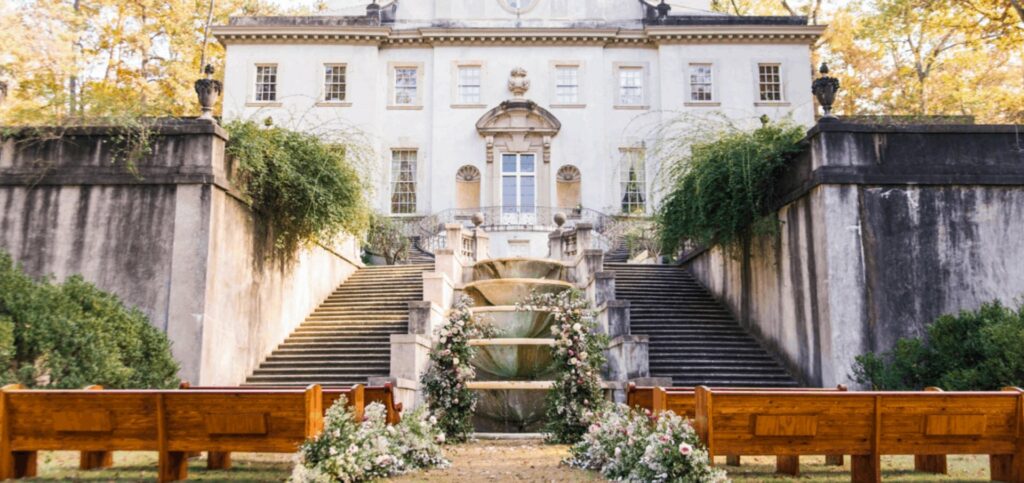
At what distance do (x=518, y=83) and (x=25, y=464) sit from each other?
25998 mm

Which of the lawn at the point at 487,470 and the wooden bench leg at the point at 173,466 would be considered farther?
the lawn at the point at 487,470

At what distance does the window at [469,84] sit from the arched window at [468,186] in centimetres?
263

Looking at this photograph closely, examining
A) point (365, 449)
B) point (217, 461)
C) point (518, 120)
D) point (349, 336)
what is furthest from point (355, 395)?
point (518, 120)

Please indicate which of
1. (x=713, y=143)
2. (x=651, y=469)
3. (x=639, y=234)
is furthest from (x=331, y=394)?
(x=639, y=234)

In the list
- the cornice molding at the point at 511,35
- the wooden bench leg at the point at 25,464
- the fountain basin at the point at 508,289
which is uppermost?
the cornice molding at the point at 511,35

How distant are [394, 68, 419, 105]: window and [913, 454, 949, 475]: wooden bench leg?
26.0m

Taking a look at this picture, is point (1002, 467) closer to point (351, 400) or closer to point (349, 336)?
point (351, 400)

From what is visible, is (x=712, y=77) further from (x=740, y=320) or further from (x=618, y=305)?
(x=618, y=305)

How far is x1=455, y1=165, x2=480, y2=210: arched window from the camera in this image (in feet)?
102

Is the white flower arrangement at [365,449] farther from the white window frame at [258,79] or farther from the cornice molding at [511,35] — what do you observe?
the white window frame at [258,79]

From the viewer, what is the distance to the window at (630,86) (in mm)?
31766

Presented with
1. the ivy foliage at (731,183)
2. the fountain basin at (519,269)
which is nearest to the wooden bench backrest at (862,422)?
the ivy foliage at (731,183)

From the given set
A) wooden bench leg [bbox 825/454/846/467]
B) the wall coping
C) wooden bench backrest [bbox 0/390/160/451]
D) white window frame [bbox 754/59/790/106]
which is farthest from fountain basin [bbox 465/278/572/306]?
white window frame [bbox 754/59/790/106]

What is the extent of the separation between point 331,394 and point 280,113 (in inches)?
934
